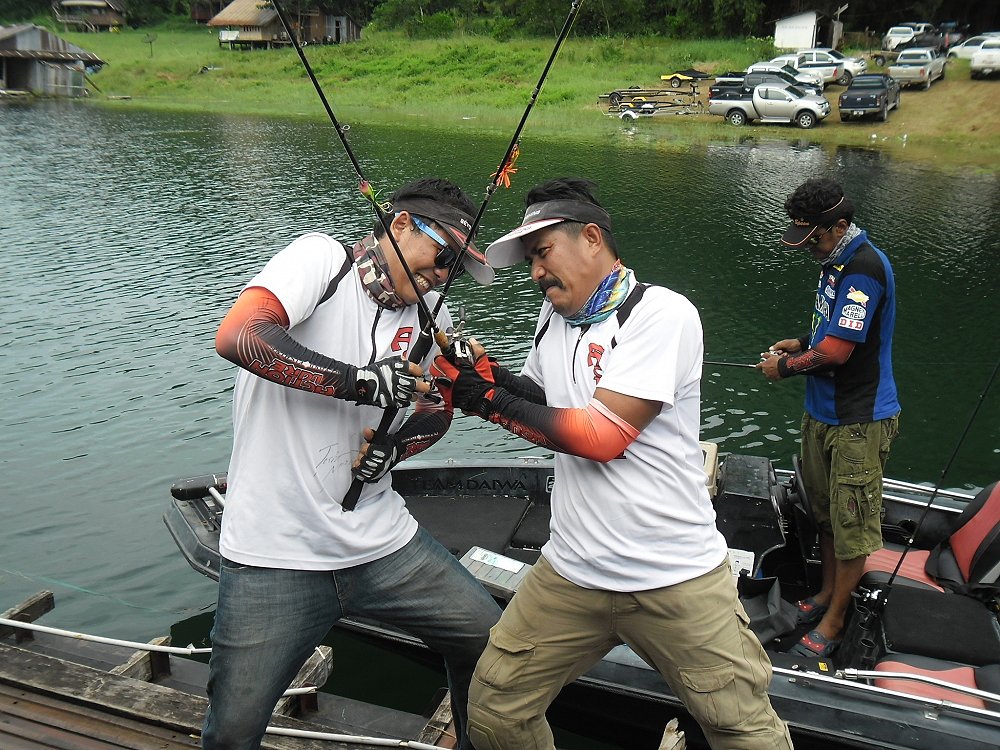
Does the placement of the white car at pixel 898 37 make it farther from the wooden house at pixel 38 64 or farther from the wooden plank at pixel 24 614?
the wooden plank at pixel 24 614

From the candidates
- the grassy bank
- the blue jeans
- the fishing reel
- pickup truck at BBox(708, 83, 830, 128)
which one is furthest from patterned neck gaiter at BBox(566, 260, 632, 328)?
pickup truck at BBox(708, 83, 830, 128)

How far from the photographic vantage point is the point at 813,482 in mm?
5754

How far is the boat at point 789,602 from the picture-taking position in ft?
15.2

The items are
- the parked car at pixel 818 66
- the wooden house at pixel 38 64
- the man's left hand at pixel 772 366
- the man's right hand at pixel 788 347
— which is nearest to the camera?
the man's left hand at pixel 772 366

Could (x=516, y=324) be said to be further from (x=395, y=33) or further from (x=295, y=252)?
(x=395, y=33)

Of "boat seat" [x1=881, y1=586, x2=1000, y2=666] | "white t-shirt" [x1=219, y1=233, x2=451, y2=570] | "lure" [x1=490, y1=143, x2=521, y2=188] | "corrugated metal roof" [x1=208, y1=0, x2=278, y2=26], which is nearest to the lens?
"white t-shirt" [x1=219, y1=233, x2=451, y2=570]

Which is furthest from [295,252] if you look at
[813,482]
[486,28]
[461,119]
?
[486,28]

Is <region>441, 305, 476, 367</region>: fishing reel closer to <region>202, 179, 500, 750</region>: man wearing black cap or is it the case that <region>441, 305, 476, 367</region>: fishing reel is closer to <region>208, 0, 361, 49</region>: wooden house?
<region>202, 179, 500, 750</region>: man wearing black cap

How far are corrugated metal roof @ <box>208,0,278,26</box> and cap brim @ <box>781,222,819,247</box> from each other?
235ft

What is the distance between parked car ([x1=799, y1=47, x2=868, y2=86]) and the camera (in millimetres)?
41969

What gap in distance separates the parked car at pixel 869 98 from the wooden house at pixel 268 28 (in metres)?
44.6

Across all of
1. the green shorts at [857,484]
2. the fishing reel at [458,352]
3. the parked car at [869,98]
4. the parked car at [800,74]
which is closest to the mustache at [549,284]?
the fishing reel at [458,352]

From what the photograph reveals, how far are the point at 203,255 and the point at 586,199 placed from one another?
1608 centimetres

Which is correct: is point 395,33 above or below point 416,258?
above
